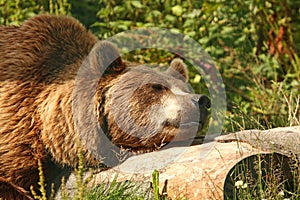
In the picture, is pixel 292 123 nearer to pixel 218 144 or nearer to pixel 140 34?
pixel 218 144

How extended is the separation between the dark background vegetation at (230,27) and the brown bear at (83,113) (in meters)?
2.66

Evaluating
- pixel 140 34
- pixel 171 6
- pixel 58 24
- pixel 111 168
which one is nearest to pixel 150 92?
pixel 111 168

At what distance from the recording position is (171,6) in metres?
7.54

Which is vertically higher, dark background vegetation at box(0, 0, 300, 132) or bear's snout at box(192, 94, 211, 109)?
bear's snout at box(192, 94, 211, 109)

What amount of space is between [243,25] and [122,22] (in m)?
1.45

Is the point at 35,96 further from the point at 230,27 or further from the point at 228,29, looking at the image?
the point at 230,27

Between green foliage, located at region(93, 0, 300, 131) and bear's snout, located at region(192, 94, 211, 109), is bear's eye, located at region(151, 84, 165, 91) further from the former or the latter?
green foliage, located at region(93, 0, 300, 131)

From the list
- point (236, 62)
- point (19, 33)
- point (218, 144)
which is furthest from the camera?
point (236, 62)

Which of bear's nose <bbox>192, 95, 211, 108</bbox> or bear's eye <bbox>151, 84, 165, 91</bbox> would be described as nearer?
bear's nose <bbox>192, 95, 211, 108</bbox>

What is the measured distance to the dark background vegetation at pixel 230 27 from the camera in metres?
7.08

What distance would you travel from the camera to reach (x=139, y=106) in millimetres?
4219

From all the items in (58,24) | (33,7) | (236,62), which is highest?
(58,24)

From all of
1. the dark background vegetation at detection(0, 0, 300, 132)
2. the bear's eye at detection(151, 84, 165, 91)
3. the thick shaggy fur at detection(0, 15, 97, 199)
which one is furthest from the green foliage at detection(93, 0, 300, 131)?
the bear's eye at detection(151, 84, 165, 91)

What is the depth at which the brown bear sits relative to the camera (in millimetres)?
4141
